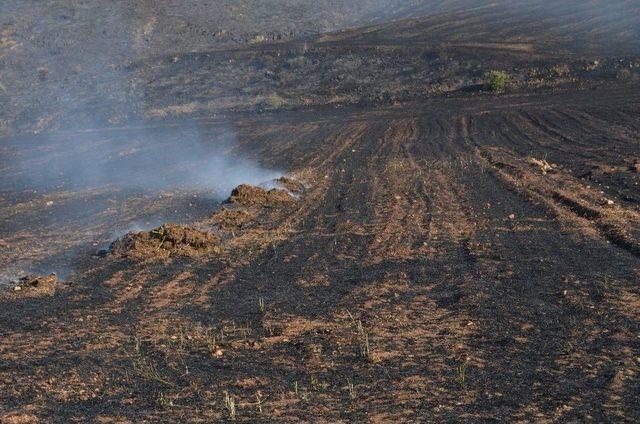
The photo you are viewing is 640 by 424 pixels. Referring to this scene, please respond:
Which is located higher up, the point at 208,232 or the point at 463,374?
the point at 208,232

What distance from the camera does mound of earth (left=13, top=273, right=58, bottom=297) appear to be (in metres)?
12.0

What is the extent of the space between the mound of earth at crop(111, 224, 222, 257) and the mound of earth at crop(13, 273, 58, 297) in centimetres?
160

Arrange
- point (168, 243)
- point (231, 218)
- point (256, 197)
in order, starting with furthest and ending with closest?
point (256, 197), point (231, 218), point (168, 243)

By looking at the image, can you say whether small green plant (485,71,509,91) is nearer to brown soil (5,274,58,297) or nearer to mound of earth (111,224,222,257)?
mound of earth (111,224,222,257)

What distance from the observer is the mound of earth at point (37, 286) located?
12.0 m

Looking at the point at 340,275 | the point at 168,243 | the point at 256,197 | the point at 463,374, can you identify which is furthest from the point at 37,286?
the point at 463,374

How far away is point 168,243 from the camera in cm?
1389

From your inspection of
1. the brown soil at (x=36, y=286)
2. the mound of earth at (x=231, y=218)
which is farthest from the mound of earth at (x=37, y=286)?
the mound of earth at (x=231, y=218)

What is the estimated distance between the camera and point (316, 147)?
91.4 ft

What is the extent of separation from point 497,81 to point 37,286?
1124 inches

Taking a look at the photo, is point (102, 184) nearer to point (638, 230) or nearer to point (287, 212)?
point (287, 212)

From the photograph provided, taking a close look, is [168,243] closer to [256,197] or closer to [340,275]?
[340,275]

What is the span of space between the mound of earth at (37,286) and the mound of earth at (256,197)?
6.10m

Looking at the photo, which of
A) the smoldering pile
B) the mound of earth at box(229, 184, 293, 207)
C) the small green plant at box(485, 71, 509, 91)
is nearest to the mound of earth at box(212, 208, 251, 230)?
the smoldering pile
